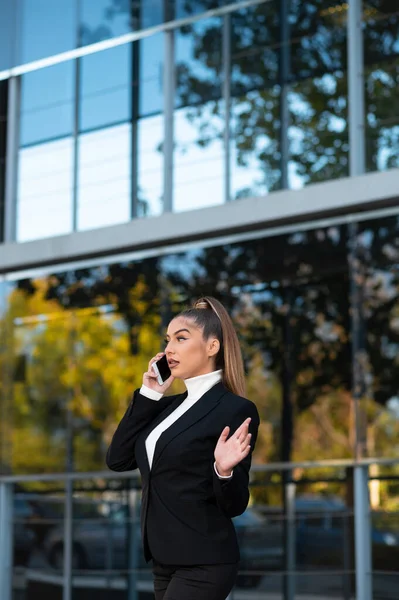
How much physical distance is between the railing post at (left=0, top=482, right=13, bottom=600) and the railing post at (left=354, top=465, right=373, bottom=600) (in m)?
3.19

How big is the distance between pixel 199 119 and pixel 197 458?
583 centimetres

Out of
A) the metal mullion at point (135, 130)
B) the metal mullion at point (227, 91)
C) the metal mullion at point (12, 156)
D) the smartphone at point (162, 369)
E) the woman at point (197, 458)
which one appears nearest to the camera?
the woman at point (197, 458)

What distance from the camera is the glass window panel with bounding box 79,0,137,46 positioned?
31.6ft

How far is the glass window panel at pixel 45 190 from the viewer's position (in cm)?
976

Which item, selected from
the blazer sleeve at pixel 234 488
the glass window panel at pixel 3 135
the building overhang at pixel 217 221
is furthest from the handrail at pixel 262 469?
the blazer sleeve at pixel 234 488

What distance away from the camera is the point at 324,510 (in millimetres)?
7988

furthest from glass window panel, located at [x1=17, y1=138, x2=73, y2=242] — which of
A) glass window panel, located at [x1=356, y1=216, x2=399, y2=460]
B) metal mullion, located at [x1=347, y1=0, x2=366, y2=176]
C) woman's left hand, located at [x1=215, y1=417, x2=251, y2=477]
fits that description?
woman's left hand, located at [x1=215, y1=417, x2=251, y2=477]

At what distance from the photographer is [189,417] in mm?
3660

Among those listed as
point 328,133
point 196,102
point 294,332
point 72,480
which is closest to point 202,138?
point 196,102

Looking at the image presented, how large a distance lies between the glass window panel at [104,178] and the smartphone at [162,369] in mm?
5525

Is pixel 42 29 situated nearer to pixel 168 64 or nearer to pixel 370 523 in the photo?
pixel 168 64

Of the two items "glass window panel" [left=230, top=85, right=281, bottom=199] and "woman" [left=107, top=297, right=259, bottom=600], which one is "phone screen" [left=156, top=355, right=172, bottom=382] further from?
"glass window panel" [left=230, top=85, right=281, bottom=199]

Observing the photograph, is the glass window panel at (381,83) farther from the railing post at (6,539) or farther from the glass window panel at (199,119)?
the railing post at (6,539)

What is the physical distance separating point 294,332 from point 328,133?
1.42 metres
